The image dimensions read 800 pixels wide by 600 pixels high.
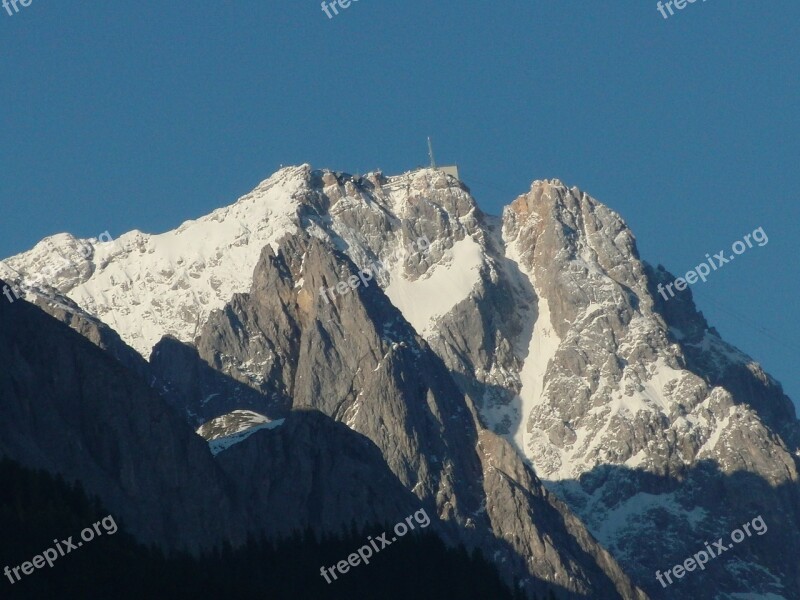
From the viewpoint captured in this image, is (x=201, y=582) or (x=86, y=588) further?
(x=201, y=582)

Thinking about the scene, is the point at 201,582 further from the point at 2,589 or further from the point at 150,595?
the point at 2,589

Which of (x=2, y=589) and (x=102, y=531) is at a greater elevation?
(x=102, y=531)

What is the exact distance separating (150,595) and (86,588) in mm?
4552

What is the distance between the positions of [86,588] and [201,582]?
12725mm

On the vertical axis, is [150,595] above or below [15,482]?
below

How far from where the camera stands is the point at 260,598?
184m

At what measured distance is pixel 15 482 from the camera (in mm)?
191375

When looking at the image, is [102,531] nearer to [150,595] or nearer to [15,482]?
[15,482]

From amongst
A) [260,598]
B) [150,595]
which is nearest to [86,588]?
[150,595]

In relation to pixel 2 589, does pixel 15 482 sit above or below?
above

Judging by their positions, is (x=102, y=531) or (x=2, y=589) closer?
(x=2, y=589)

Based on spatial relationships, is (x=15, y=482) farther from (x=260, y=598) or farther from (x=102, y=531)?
(x=260, y=598)

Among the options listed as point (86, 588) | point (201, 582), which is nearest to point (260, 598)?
point (201, 582)

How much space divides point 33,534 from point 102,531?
11.2 metres
